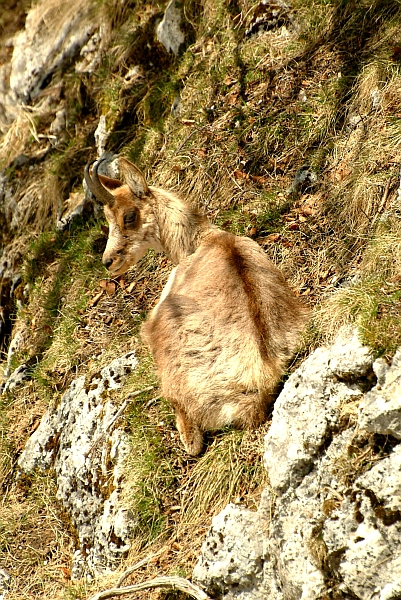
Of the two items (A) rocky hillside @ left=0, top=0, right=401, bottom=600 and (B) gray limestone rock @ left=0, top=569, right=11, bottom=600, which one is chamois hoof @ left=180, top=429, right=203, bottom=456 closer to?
(A) rocky hillside @ left=0, top=0, right=401, bottom=600

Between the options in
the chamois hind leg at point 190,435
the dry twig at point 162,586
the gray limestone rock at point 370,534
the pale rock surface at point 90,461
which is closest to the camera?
the gray limestone rock at point 370,534

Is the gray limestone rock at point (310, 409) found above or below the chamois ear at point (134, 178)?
below

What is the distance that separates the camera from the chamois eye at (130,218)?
19.8ft

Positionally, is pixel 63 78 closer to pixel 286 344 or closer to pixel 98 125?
pixel 98 125

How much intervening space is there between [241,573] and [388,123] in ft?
12.9

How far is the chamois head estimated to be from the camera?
602 cm

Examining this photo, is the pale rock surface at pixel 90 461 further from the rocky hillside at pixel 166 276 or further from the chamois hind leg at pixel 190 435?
the chamois hind leg at pixel 190 435

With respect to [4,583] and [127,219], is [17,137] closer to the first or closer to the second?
[127,219]

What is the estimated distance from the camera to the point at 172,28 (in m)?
8.36

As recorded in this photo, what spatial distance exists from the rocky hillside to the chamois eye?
1.01 m

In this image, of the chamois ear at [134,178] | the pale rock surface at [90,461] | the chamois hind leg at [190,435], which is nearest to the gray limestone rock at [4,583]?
the pale rock surface at [90,461]

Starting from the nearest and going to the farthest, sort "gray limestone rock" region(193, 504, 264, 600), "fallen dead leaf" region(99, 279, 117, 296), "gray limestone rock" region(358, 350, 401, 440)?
"gray limestone rock" region(358, 350, 401, 440) < "gray limestone rock" region(193, 504, 264, 600) < "fallen dead leaf" region(99, 279, 117, 296)

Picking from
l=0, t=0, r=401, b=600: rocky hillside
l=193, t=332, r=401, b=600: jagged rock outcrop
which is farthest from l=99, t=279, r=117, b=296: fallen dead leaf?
l=193, t=332, r=401, b=600: jagged rock outcrop

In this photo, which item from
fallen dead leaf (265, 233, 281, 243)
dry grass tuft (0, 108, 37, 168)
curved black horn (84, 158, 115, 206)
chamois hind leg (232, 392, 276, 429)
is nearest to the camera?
chamois hind leg (232, 392, 276, 429)
